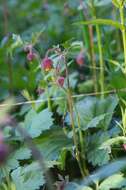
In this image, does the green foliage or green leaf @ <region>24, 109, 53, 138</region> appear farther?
green leaf @ <region>24, 109, 53, 138</region>

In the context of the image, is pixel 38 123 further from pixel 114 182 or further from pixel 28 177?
pixel 114 182

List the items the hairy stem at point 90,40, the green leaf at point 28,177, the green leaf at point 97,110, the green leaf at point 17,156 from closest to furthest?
the green leaf at point 28,177
the green leaf at point 17,156
the green leaf at point 97,110
the hairy stem at point 90,40

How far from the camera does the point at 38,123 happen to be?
4.42ft

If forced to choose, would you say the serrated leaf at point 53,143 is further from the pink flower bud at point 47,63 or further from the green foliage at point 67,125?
the pink flower bud at point 47,63

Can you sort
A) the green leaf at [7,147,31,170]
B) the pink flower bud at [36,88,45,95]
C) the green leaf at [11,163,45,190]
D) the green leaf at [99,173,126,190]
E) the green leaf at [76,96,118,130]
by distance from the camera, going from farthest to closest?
the pink flower bud at [36,88,45,95], the green leaf at [76,96,118,130], the green leaf at [7,147,31,170], the green leaf at [11,163,45,190], the green leaf at [99,173,126,190]

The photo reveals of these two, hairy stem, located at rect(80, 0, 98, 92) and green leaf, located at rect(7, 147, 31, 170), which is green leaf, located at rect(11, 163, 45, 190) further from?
hairy stem, located at rect(80, 0, 98, 92)

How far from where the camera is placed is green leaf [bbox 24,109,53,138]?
1.32 metres

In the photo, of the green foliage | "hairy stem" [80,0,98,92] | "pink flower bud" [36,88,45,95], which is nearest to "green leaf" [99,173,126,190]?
the green foliage

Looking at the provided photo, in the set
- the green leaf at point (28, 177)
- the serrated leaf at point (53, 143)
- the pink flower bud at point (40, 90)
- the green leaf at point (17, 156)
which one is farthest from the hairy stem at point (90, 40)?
the green leaf at point (28, 177)

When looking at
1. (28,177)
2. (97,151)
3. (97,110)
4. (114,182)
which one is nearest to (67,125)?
(97,110)

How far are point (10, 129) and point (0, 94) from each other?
53 centimetres

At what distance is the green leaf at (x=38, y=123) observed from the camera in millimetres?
1319

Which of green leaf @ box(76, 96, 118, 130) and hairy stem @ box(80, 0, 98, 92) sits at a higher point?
hairy stem @ box(80, 0, 98, 92)

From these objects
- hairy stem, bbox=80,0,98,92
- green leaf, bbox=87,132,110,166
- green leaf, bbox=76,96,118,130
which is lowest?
green leaf, bbox=87,132,110,166
